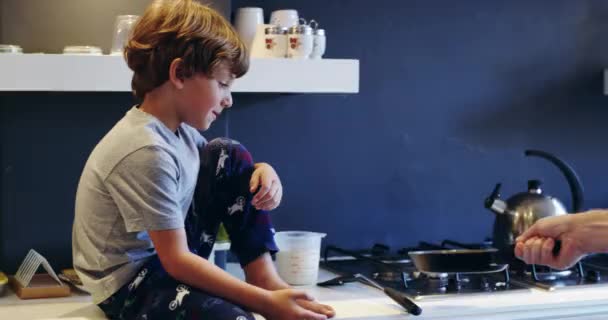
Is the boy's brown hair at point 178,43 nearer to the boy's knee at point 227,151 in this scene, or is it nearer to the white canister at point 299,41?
the boy's knee at point 227,151

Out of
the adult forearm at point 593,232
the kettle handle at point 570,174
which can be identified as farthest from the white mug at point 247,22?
the adult forearm at point 593,232

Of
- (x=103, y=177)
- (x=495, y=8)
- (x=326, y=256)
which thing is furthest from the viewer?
(x=495, y=8)

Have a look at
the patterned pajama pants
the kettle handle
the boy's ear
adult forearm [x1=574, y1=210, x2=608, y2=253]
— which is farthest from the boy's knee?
the kettle handle

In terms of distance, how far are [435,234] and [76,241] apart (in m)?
1.28

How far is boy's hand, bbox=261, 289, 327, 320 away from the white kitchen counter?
0.21 meters

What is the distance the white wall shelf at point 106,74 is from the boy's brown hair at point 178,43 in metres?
0.22

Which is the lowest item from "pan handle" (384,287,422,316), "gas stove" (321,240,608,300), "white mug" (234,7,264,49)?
"gas stove" (321,240,608,300)

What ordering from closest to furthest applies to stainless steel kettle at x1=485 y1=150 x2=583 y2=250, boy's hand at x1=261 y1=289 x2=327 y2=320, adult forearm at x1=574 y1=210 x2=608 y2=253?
adult forearm at x1=574 y1=210 x2=608 y2=253 → boy's hand at x1=261 y1=289 x2=327 y2=320 → stainless steel kettle at x1=485 y1=150 x2=583 y2=250

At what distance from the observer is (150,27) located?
209 cm

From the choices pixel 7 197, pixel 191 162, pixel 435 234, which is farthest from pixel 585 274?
pixel 7 197

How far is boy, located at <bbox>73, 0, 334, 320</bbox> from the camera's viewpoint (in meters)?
1.99

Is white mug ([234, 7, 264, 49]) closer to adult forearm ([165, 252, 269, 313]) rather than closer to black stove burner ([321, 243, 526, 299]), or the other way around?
black stove burner ([321, 243, 526, 299])

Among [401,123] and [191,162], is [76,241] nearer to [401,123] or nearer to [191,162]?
[191,162]

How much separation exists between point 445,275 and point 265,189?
0.60 meters
